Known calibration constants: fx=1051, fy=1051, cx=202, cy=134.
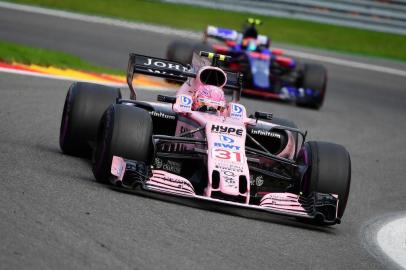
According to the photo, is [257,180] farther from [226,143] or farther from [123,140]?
[123,140]

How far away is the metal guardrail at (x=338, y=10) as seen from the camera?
3095 centimetres

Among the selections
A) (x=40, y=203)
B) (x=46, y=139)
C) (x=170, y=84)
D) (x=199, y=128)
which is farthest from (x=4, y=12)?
(x=40, y=203)

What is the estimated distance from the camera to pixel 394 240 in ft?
29.1

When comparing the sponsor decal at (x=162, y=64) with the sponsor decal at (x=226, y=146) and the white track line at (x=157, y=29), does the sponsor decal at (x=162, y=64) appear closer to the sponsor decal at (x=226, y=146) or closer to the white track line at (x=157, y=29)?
the sponsor decal at (x=226, y=146)

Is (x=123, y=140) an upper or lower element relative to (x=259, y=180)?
upper

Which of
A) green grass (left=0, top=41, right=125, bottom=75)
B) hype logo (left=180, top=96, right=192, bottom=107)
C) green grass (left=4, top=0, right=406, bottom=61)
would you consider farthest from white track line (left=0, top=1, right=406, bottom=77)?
hype logo (left=180, top=96, right=192, bottom=107)

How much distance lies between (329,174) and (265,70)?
1089 cm

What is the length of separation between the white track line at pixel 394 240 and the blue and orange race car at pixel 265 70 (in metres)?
9.70

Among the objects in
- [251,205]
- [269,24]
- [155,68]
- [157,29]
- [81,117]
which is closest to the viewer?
[251,205]

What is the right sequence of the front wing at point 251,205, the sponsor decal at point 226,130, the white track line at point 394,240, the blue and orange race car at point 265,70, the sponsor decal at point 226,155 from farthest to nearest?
the blue and orange race car at point 265,70 < the sponsor decal at point 226,130 < the sponsor decal at point 226,155 < the front wing at point 251,205 < the white track line at point 394,240

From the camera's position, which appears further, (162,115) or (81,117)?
(81,117)

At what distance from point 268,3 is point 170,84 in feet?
43.4

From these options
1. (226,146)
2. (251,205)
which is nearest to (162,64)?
(226,146)

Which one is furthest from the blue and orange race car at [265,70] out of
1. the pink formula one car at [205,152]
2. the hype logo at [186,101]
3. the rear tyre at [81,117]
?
the hype logo at [186,101]
